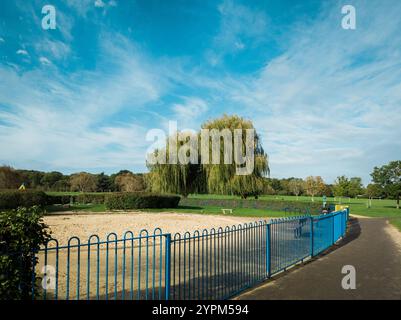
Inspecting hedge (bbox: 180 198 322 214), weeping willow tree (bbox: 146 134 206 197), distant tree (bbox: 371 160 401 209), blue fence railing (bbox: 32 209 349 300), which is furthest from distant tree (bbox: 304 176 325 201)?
blue fence railing (bbox: 32 209 349 300)

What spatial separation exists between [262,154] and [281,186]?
68.8 meters

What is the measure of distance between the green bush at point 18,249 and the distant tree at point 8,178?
4702 cm

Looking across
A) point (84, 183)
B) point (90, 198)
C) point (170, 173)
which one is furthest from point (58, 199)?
point (84, 183)

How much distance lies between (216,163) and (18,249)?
31.4 meters

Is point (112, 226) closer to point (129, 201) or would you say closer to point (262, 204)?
point (129, 201)

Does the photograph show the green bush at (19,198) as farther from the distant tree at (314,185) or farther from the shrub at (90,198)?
the distant tree at (314,185)

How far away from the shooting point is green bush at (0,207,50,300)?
3.61 m

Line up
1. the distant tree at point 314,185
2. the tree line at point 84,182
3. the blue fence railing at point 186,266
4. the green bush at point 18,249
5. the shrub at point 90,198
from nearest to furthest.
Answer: the green bush at point 18,249, the blue fence railing at point 186,266, the shrub at point 90,198, the tree line at point 84,182, the distant tree at point 314,185

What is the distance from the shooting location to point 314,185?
3361 inches

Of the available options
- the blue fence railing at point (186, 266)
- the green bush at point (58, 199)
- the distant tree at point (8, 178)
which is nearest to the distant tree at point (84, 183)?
the distant tree at point (8, 178)

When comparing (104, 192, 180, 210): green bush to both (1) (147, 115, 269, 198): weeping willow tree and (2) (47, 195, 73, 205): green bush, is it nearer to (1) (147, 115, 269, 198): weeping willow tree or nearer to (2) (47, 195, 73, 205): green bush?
(1) (147, 115, 269, 198): weeping willow tree

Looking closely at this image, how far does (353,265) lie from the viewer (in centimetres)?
856

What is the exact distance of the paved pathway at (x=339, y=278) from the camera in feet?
19.6

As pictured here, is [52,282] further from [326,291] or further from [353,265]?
[353,265]
